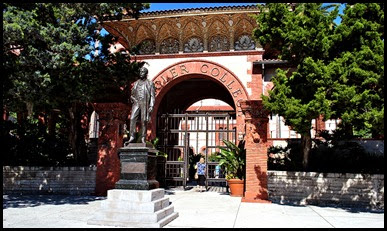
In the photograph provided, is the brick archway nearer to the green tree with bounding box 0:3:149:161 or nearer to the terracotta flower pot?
the terracotta flower pot

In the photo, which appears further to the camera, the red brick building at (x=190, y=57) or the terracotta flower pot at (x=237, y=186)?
the red brick building at (x=190, y=57)

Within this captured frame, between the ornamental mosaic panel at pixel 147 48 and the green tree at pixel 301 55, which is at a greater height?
the ornamental mosaic panel at pixel 147 48

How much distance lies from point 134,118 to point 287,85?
13.7 ft

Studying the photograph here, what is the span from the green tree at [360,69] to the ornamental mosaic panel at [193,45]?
5466mm

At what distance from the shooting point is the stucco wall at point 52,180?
→ 11516 mm

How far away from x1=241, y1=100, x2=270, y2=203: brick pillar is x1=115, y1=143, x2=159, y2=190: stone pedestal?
402 centimetres

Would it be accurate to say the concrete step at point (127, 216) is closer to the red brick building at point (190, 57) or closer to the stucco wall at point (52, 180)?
the red brick building at point (190, 57)

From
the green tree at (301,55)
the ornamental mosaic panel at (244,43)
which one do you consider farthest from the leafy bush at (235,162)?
the ornamental mosaic panel at (244,43)

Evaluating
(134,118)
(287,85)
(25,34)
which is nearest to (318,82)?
(287,85)

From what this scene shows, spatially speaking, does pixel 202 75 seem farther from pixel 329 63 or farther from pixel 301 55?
pixel 329 63

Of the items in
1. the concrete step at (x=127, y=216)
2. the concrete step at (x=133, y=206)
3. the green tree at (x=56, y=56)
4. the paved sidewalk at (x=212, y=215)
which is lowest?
the paved sidewalk at (x=212, y=215)

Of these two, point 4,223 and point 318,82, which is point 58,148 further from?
point 318,82

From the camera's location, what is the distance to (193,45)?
13.0 m

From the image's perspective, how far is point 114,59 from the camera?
403 inches
